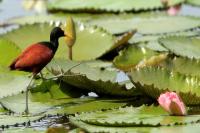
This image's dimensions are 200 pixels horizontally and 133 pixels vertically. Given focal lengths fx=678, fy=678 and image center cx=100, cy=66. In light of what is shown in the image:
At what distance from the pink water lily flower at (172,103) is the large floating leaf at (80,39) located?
3.10 feet

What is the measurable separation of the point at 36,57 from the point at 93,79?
0.28 meters

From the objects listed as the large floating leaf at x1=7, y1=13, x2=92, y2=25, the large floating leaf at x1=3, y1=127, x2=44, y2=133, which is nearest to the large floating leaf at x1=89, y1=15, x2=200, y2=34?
the large floating leaf at x1=7, y1=13, x2=92, y2=25

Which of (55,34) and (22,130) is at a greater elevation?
(55,34)

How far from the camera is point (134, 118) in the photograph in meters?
2.11

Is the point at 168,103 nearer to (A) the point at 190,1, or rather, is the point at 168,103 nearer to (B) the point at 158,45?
(B) the point at 158,45

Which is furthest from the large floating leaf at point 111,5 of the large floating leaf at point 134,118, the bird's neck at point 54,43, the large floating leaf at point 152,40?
the large floating leaf at point 134,118

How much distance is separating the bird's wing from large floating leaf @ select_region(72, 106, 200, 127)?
0.27 meters

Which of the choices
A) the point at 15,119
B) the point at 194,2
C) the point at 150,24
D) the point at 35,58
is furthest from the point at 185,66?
the point at 194,2

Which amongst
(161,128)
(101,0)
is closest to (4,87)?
(161,128)

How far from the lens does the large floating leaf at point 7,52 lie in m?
2.90

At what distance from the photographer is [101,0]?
4.07 meters

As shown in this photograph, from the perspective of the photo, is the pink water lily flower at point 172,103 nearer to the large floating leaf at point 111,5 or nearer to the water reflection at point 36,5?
the large floating leaf at point 111,5

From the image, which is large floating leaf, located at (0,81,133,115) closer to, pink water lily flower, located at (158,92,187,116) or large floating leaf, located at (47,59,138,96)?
large floating leaf, located at (47,59,138,96)

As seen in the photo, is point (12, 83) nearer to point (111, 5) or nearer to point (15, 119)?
point (15, 119)
